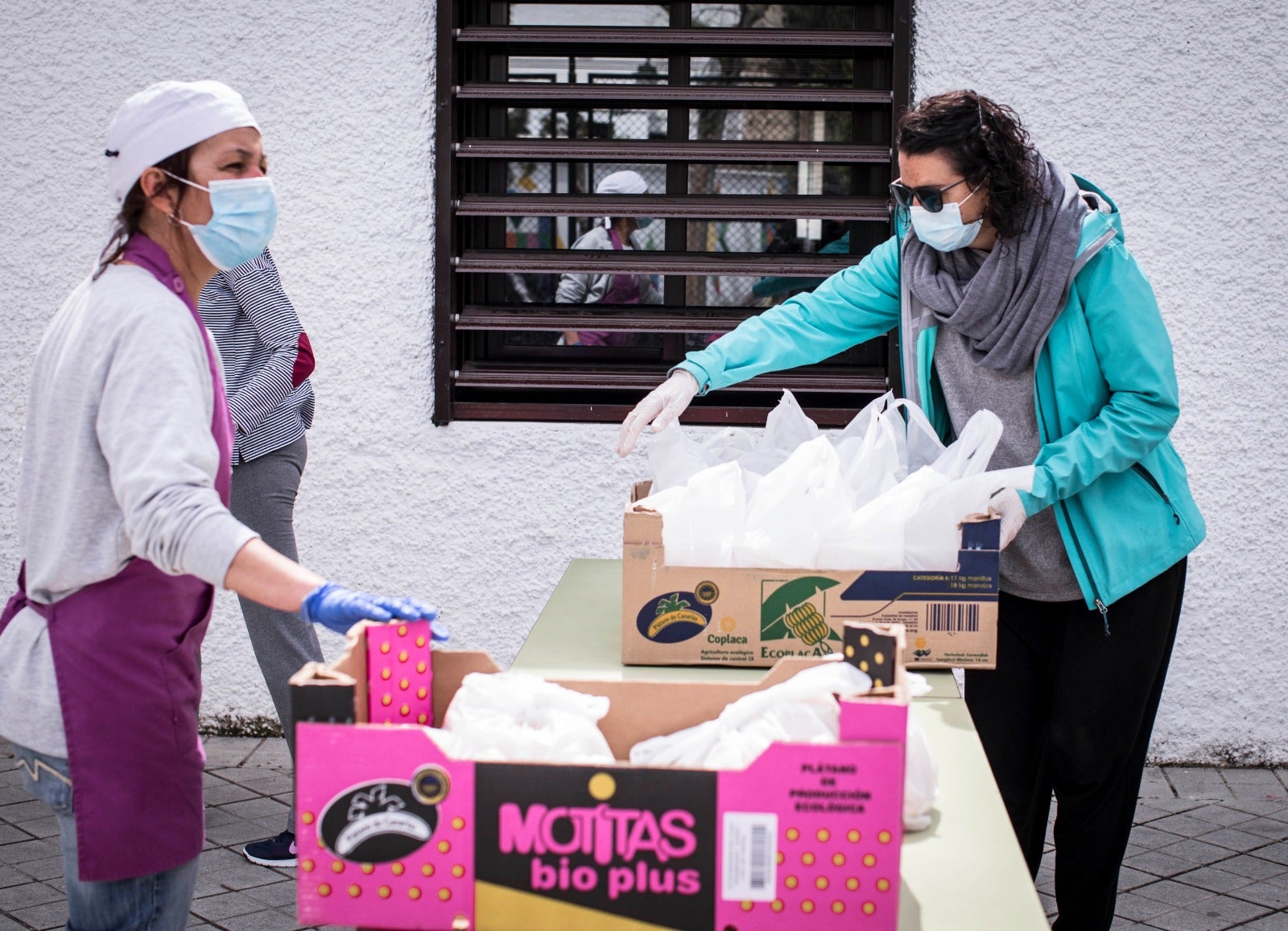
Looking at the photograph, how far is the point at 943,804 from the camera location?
5.33 ft

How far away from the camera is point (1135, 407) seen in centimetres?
216

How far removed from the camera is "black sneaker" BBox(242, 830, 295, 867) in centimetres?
326

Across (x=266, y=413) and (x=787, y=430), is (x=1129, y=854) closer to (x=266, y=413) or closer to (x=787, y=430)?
(x=787, y=430)

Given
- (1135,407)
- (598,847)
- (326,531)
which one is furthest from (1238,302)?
(598,847)

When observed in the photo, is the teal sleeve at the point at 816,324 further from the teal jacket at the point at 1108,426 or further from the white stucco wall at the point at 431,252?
the white stucco wall at the point at 431,252

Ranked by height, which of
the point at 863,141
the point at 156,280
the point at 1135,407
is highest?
the point at 863,141

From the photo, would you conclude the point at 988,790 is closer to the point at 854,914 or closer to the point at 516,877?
the point at 854,914

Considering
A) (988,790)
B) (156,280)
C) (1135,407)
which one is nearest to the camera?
(156,280)

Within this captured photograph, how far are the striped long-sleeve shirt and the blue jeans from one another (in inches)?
59.9

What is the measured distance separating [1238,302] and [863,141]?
4.09ft

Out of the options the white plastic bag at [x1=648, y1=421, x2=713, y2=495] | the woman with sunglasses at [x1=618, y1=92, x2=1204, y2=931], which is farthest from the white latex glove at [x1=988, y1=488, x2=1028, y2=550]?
the white plastic bag at [x1=648, y1=421, x2=713, y2=495]

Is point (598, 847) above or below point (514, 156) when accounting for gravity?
below

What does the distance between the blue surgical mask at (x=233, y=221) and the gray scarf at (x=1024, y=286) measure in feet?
4.14

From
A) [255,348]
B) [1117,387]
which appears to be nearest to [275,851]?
[255,348]
